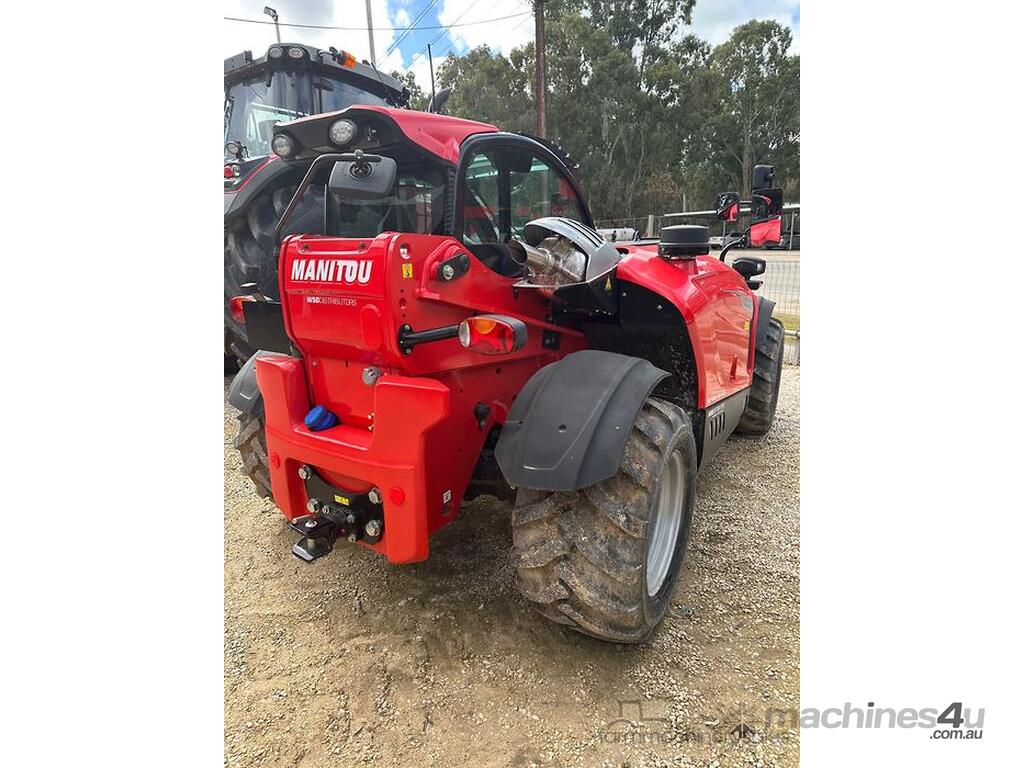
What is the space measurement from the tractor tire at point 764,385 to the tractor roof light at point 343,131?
11.2ft

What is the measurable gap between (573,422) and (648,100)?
46.4ft

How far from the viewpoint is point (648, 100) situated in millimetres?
13984

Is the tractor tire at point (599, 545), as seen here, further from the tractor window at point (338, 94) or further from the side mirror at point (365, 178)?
the tractor window at point (338, 94)

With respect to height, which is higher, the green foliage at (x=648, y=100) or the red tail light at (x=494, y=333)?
the green foliage at (x=648, y=100)

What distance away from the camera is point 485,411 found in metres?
2.35

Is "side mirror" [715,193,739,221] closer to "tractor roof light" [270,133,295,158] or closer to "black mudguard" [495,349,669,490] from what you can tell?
"black mudguard" [495,349,669,490]

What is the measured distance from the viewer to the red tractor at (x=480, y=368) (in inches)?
77.8

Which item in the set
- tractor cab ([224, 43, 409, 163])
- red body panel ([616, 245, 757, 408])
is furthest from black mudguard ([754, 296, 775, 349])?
tractor cab ([224, 43, 409, 163])

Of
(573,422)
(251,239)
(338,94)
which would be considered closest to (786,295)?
(338,94)

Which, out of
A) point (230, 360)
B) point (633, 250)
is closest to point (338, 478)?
point (633, 250)

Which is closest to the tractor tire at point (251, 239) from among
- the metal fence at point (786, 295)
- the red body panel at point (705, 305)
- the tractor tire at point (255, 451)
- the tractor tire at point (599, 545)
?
the tractor tire at point (255, 451)

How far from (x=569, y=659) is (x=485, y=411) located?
97 cm

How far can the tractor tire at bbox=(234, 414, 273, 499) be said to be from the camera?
2.87 m

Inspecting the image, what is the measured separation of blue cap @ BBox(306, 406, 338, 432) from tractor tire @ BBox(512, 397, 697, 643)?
82 cm
